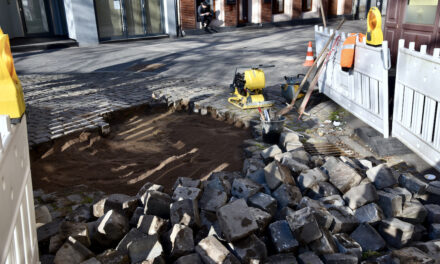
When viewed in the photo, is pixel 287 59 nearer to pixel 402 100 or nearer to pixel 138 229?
pixel 402 100

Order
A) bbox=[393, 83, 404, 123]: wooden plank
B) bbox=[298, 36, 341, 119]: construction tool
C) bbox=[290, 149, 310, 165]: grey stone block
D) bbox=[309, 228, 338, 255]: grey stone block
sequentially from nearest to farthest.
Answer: bbox=[309, 228, 338, 255]: grey stone block → bbox=[290, 149, 310, 165]: grey stone block → bbox=[393, 83, 404, 123]: wooden plank → bbox=[298, 36, 341, 119]: construction tool

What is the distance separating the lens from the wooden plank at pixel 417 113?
180 inches

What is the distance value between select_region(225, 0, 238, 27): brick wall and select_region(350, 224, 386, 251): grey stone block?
18.9m

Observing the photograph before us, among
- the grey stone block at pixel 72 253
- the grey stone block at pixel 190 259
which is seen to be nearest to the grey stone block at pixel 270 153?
the grey stone block at pixel 190 259

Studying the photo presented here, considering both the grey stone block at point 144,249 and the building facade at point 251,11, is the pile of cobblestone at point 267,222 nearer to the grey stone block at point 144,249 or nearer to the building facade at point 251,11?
the grey stone block at point 144,249

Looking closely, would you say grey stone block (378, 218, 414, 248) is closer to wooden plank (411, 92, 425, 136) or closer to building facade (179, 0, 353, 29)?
wooden plank (411, 92, 425, 136)

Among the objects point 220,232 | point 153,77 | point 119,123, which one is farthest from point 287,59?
point 220,232

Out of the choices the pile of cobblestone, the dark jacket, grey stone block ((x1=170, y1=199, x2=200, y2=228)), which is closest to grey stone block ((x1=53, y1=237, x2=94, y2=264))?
the pile of cobblestone

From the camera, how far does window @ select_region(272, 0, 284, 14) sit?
22.7 m

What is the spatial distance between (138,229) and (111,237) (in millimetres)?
232

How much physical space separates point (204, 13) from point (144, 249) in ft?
59.5

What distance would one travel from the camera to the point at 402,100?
4.98 m

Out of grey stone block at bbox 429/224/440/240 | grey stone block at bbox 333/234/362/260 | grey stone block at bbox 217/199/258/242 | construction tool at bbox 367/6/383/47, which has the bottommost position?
grey stone block at bbox 429/224/440/240

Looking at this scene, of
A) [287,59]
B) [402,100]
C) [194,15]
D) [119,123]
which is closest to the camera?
[402,100]
